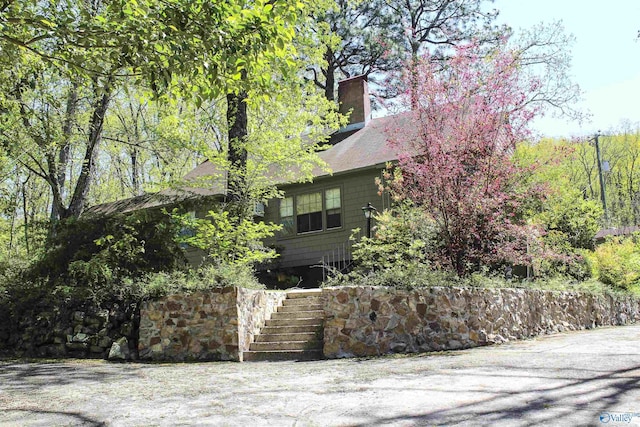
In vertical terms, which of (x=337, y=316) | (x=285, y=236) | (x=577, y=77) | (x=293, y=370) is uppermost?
(x=577, y=77)

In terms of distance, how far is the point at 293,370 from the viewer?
745 cm

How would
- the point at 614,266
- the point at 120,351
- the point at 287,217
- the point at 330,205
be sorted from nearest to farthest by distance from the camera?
the point at 120,351
the point at 614,266
the point at 330,205
the point at 287,217

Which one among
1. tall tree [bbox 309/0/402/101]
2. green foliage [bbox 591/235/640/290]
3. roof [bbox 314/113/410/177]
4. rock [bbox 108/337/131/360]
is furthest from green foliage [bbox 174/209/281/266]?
tall tree [bbox 309/0/402/101]

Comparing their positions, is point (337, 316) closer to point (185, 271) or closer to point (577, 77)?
point (185, 271)

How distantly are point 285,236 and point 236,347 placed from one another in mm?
9486

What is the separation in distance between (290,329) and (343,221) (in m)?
7.76

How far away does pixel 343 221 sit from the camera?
1742cm

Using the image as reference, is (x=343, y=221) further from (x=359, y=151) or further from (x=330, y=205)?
(x=359, y=151)

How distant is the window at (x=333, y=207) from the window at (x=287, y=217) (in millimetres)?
1373

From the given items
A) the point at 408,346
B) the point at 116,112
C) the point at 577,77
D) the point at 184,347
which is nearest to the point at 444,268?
the point at 408,346

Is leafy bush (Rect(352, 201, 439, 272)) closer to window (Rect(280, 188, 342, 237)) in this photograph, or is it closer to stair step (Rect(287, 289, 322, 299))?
stair step (Rect(287, 289, 322, 299))

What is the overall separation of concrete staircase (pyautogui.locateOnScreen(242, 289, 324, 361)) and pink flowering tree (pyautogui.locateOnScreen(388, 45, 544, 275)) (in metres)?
2.62

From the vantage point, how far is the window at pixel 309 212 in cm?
1812

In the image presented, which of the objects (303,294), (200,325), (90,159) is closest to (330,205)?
(303,294)
